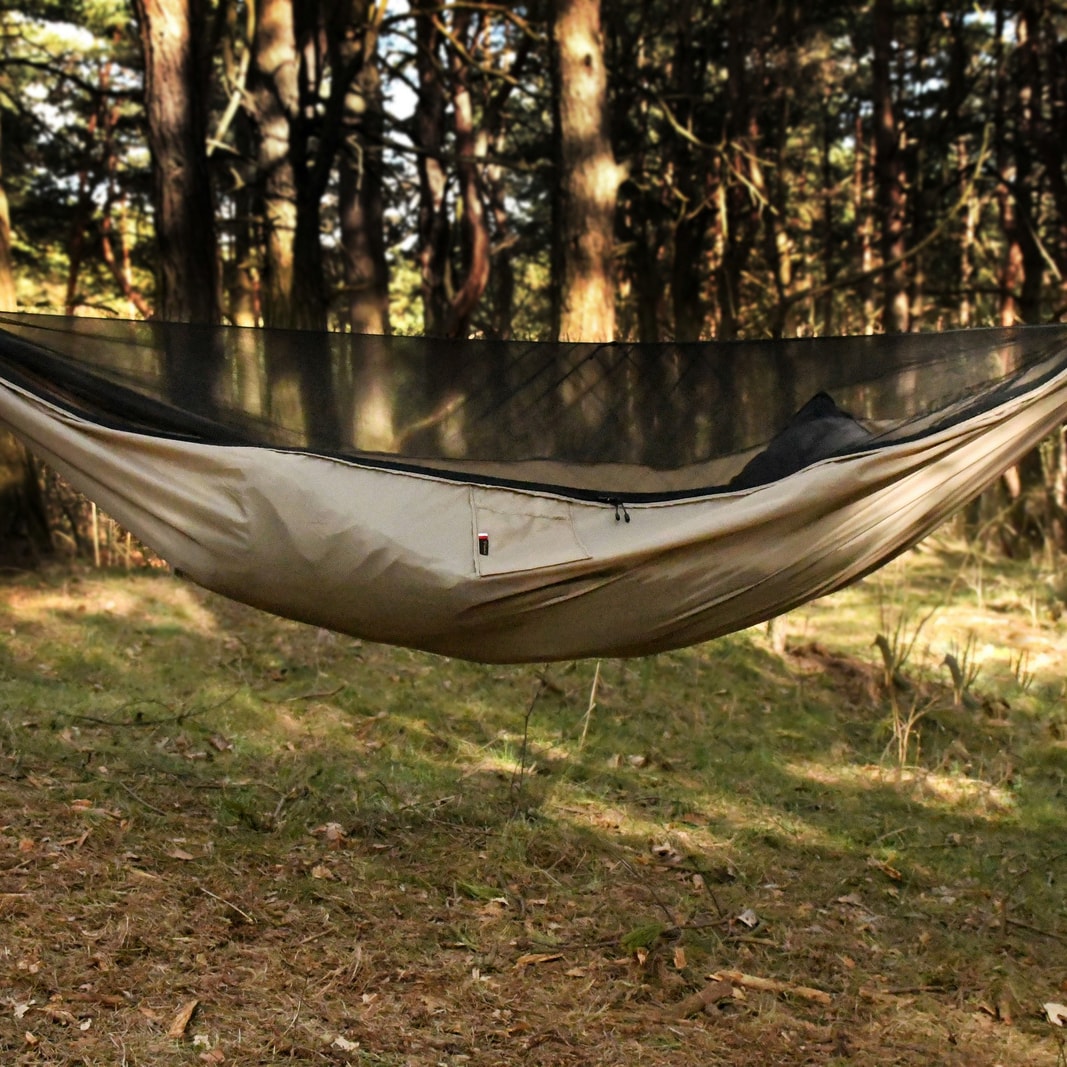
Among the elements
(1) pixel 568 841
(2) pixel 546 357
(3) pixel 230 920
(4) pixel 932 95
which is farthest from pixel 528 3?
(3) pixel 230 920

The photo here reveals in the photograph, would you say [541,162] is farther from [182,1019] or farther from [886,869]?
[182,1019]

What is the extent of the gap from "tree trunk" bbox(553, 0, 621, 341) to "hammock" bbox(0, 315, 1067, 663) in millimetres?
2354

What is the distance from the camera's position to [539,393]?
9.26ft

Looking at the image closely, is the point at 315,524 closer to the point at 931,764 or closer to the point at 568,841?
the point at 568,841

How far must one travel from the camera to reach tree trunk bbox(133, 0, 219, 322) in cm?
480

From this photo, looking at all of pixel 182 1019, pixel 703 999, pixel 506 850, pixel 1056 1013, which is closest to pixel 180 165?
pixel 506 850

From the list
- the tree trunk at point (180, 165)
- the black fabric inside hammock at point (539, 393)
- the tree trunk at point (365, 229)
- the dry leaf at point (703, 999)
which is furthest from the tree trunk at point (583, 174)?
the dry leaf at point (703, 999)

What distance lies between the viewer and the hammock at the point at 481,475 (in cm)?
225

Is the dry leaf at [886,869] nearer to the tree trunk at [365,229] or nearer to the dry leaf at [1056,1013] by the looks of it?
the dry leaf at [1056,1013]

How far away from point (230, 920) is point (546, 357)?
1.42m

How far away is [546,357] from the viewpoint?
2.84m

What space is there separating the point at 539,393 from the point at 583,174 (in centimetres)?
261

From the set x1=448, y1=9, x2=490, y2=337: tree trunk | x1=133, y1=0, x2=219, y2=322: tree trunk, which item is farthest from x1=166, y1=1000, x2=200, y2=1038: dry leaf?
x1=448, y1=9, x2=490, y2=337: tree trunk

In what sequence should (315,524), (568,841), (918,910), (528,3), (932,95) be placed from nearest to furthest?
(315,524) → (918,910) → (568,841) → (528,3) → (932,95)
